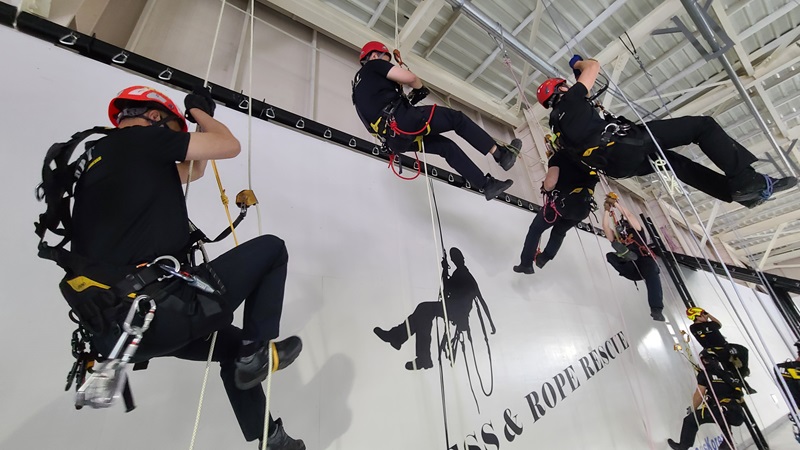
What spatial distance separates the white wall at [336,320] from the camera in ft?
4.28

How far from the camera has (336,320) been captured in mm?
1926

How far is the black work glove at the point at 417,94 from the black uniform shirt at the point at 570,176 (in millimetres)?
Result: 1228

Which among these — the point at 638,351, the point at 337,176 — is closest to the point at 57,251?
the point at 337,176

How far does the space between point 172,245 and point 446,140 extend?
1691 millimetres

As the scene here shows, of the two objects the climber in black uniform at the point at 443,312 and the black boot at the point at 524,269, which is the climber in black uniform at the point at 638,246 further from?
the climber in black uniform at the point at 443,312

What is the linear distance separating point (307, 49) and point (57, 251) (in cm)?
336

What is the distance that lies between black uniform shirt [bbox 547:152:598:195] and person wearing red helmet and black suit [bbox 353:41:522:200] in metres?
0.68

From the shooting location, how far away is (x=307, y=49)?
352cm

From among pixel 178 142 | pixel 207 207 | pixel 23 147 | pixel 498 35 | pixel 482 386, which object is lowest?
pixel 482 386

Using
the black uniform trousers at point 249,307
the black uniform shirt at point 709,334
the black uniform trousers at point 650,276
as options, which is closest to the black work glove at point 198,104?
the black uniform trousers at point 249,307

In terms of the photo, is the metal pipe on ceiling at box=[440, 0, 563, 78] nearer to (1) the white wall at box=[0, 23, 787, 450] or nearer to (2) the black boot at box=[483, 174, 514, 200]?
(1) the white wall at box=[0, 23, 787, 450]

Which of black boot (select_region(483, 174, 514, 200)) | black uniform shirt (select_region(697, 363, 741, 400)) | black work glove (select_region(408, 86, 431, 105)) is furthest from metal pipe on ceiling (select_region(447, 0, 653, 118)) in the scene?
black uniform shirt (select_region(697, 363, 741, 400))

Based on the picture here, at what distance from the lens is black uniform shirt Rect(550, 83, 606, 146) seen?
1845 millimetres

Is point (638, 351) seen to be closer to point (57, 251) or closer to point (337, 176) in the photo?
point (337, 176)
